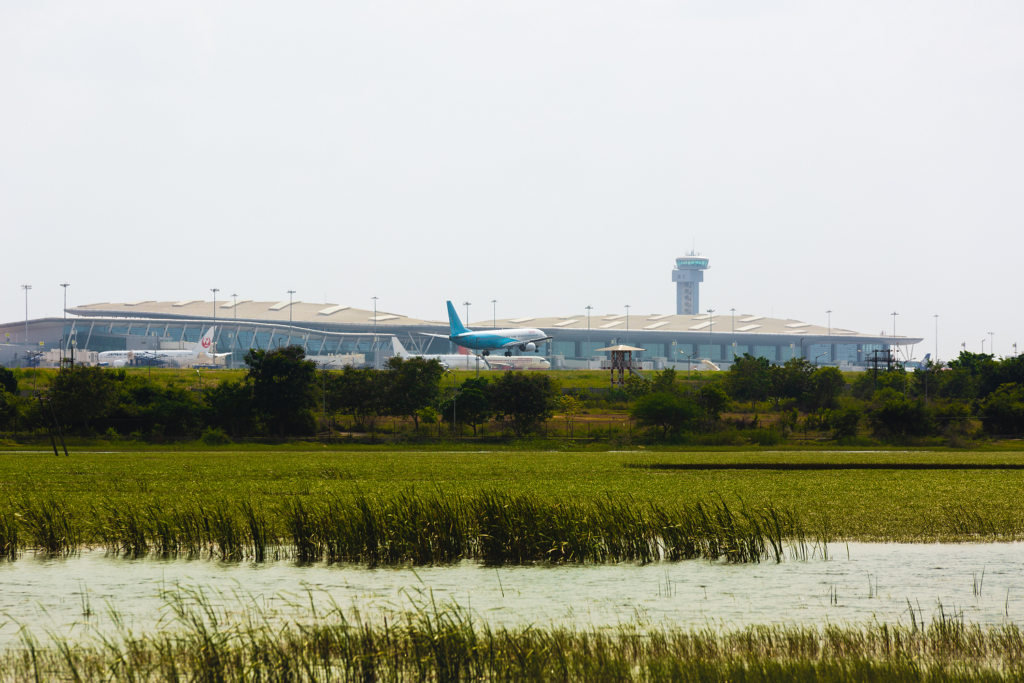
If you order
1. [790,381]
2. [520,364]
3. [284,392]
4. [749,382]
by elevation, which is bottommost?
[284,392]

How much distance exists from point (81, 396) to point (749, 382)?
5849 centimetres

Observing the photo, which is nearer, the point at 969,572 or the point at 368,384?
the point at 969,572

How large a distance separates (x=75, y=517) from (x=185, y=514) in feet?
12.8

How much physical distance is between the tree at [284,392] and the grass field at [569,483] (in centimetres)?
978

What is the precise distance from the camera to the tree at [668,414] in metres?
71.2

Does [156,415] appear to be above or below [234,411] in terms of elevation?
below

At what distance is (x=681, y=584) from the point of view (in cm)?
1859

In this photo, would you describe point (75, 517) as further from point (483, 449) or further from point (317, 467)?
point (483, 449)

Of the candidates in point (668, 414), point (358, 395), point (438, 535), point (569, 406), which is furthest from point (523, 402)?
point (438, 535)

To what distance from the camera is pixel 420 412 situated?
73938mm

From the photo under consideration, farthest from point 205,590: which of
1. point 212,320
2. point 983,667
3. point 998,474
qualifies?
point 212,320

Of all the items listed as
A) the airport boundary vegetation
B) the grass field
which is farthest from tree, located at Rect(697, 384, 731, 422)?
the grass field

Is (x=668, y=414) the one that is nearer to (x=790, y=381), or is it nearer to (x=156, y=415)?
(x=790, y=381)

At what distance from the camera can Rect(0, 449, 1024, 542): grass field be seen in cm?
2756
